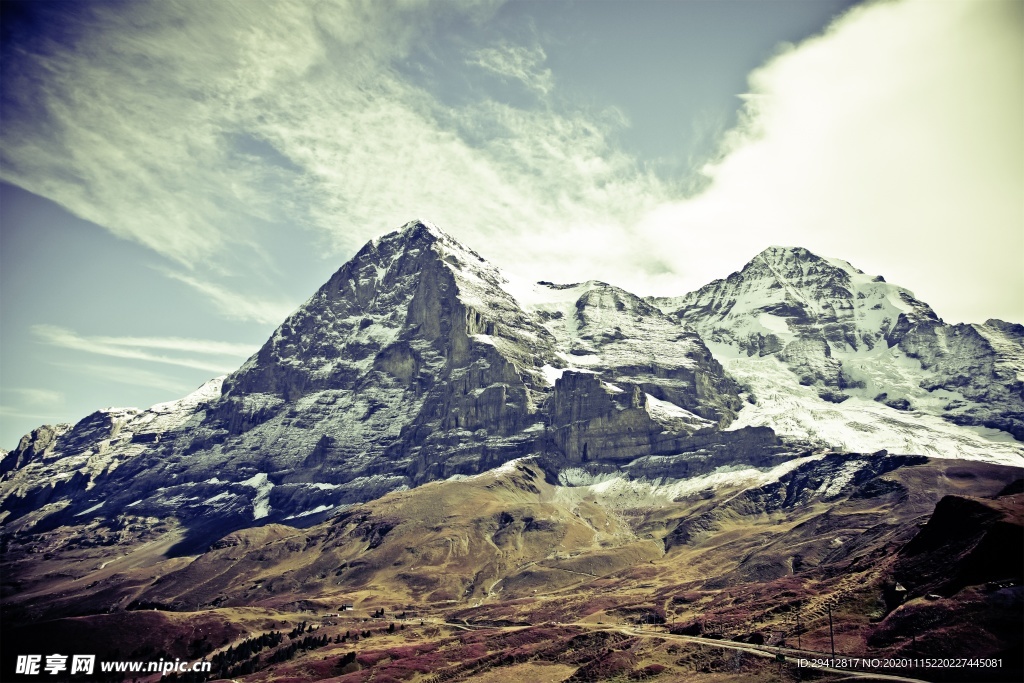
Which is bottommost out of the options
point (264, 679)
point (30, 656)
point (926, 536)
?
point (264, 679)

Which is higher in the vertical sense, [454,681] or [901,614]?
[901,614]

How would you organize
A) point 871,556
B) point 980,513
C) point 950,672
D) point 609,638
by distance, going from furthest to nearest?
point 871,556 < point 609,638 < point 980,513 < point 950,672

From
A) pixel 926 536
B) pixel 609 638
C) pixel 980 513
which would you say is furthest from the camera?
pixel 609 638

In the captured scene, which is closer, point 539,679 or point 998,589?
point 998,589

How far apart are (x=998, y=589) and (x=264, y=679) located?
152 meters

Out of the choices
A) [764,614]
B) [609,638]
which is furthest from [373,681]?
[764,614]

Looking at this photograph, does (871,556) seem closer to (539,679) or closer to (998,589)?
(998,589)

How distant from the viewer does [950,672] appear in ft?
351

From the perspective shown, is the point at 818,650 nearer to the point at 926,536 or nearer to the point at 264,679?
the point at 926,536

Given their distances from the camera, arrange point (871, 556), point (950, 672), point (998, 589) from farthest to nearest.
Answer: point (871, 556), point (998, 589), point (950, 672)

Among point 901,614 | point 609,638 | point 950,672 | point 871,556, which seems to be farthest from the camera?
point 871,556

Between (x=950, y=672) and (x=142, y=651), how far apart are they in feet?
566

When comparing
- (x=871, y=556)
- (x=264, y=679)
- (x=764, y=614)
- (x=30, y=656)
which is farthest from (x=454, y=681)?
(x=871, y=556)

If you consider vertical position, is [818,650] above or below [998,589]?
below
